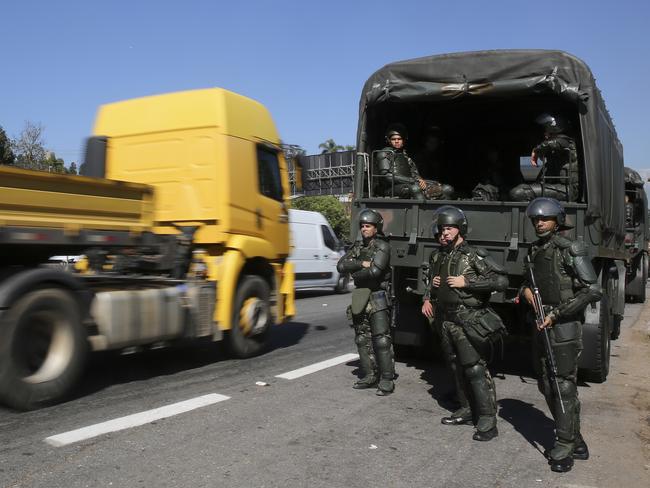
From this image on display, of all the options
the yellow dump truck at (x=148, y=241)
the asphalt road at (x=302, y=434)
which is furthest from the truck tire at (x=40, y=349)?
the asphalt road at (x=302, y=434)

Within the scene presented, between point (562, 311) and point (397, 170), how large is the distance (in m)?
3.42

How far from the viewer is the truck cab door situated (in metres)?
7.47

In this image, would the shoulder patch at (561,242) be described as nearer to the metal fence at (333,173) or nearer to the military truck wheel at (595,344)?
the military truck wheel at (595,344)

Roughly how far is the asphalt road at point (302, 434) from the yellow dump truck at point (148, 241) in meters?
0.48

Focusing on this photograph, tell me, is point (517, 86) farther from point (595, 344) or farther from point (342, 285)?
point (342, 285)

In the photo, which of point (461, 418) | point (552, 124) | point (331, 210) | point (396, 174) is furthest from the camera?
point (331, 210)

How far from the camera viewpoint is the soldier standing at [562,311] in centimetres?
404

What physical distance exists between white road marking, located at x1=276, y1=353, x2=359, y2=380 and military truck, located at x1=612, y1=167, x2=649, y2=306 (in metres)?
8.37

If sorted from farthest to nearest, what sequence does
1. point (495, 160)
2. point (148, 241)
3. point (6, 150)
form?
point (6, 150) → point (495, 160) → point (148, 241)

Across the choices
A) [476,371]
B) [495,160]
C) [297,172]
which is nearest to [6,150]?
[297,172]

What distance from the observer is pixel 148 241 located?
632 cm

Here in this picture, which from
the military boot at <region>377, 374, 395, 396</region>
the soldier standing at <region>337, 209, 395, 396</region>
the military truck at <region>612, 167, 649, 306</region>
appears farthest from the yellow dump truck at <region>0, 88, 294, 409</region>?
the military truck at <region>612, 167, 649, 306</region>

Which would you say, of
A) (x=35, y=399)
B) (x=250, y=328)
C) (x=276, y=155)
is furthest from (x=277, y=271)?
(x=35, y=399)

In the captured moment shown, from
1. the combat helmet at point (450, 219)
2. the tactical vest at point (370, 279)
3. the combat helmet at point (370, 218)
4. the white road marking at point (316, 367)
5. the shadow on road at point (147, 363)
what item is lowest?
the white road marking at point (316, 367)
